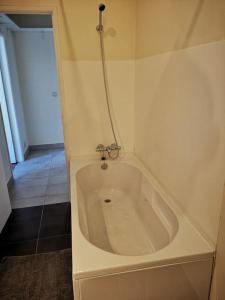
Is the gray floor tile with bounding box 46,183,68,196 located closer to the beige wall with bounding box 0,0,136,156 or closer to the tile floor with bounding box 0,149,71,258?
the tile floor with bounding box 0,149,71,258

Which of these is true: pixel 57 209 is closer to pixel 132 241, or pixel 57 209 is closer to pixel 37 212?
pixel 37 212

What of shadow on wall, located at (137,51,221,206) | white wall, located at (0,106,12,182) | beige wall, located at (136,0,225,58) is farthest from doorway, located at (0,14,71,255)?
beige wall, located at (136,0,225,58)

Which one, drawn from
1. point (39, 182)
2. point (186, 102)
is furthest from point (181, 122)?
point (39, 182)

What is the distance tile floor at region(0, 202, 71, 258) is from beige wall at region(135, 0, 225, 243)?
1103 mm

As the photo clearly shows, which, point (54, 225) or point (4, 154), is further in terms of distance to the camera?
point (4, 154)

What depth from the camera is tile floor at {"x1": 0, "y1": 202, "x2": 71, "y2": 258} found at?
2004mm

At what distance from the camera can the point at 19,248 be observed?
6.57ft

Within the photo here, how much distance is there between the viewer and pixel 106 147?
8.39 feet

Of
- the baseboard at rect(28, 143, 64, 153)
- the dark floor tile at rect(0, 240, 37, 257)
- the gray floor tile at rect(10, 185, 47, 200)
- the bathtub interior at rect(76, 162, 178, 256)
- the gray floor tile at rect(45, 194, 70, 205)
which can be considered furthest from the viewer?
the baseboard at rect(28, 143, 64, 153)

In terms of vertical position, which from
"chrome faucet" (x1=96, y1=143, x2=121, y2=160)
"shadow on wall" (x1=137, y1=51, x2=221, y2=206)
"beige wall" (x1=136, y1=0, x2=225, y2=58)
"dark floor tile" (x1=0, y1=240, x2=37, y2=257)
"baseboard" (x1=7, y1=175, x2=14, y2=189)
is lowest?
"dark floor tile" (x1=0, y1=240, x2=37, y2=257)

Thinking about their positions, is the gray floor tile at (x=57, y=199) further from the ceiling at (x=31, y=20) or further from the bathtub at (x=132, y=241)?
the ceiling at (x=31, y=20)

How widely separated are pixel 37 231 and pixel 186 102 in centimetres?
184

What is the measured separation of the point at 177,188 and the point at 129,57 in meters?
1.51

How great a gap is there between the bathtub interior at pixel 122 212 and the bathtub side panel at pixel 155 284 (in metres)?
0.30
